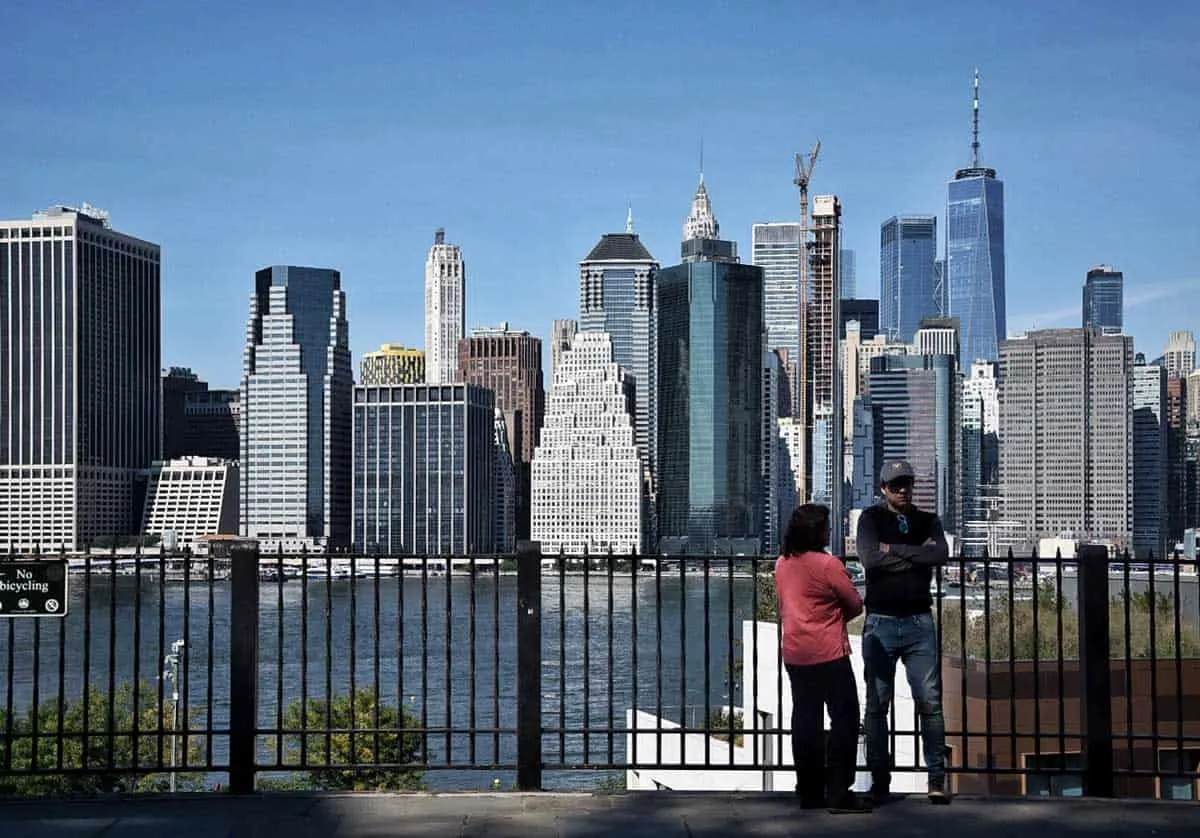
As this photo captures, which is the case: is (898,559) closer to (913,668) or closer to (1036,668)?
(913,668)

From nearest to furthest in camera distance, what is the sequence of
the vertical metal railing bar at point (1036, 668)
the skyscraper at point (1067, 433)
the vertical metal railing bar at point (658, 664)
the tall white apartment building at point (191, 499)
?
the vertical metal railing bar at point (1036, 668) → the vertical metal railing bar at point (658, 664) → the tall white apartment building at point (191, 499) → the skyscraper at point (1067, 433)

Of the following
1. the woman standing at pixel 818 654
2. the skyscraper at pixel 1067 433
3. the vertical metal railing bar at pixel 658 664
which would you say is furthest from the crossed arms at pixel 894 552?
the skyscraper at pixel 1067 433

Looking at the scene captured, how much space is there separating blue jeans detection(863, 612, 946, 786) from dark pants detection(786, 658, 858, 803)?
0.19 m

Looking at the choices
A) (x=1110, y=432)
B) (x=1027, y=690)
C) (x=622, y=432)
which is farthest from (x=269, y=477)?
(x=1027, y=690)

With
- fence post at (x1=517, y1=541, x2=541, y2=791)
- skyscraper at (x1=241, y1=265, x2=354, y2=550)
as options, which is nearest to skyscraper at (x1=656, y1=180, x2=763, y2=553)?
skyscraper at (x1=241, y1=265, x2=354, y2=550)

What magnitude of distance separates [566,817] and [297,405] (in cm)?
18267

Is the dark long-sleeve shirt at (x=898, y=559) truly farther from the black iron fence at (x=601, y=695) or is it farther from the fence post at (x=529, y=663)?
the fence post at (x=529, y=663)

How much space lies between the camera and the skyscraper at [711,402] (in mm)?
171625

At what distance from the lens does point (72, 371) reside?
170250 mm

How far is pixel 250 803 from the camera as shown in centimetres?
753

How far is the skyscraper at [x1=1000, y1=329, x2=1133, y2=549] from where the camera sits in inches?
6575

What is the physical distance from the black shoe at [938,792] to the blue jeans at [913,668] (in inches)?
0.9

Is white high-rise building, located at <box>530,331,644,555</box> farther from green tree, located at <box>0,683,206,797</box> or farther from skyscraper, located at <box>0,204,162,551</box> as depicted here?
green tree, located at <box>0,683,206,797</box>

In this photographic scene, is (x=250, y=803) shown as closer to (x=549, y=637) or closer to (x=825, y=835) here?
(x=825, y=835)
